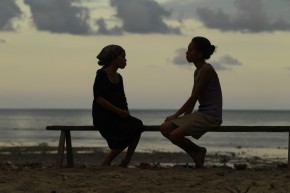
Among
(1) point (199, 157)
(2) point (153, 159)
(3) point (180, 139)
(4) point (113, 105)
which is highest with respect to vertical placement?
(4) point (113, 105)

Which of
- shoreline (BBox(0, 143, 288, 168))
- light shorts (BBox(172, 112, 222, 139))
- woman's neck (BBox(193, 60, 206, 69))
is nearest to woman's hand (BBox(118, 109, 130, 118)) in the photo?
light shorts (BBox(172, 112, 222, 139))

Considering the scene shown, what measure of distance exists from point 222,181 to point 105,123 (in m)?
2.24

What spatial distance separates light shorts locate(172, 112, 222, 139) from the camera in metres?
8.30

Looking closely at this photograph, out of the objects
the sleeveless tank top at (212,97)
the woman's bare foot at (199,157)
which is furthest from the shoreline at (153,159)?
the sleeveless tank top at (212,97)

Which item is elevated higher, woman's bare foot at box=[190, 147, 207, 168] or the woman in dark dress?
the woman in dark dress

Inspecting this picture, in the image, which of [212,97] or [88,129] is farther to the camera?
[88,129]

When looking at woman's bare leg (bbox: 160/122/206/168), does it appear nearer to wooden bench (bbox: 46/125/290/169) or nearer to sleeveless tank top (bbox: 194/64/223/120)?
wooden bench (bbox: 46/125/290/169)

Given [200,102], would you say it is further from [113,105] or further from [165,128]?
[113,105]

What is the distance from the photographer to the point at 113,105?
856 cm

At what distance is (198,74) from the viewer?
8273mm

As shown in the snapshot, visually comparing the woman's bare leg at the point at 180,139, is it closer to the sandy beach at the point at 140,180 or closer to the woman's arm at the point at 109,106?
the sandy beach at the point at 140,180

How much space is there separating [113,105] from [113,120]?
241mm

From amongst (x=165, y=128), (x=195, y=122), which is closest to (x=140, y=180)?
(x=165, y=128)

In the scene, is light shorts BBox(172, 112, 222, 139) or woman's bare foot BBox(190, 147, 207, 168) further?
woman's bare foot BBox(190, 147, 207, 168)
